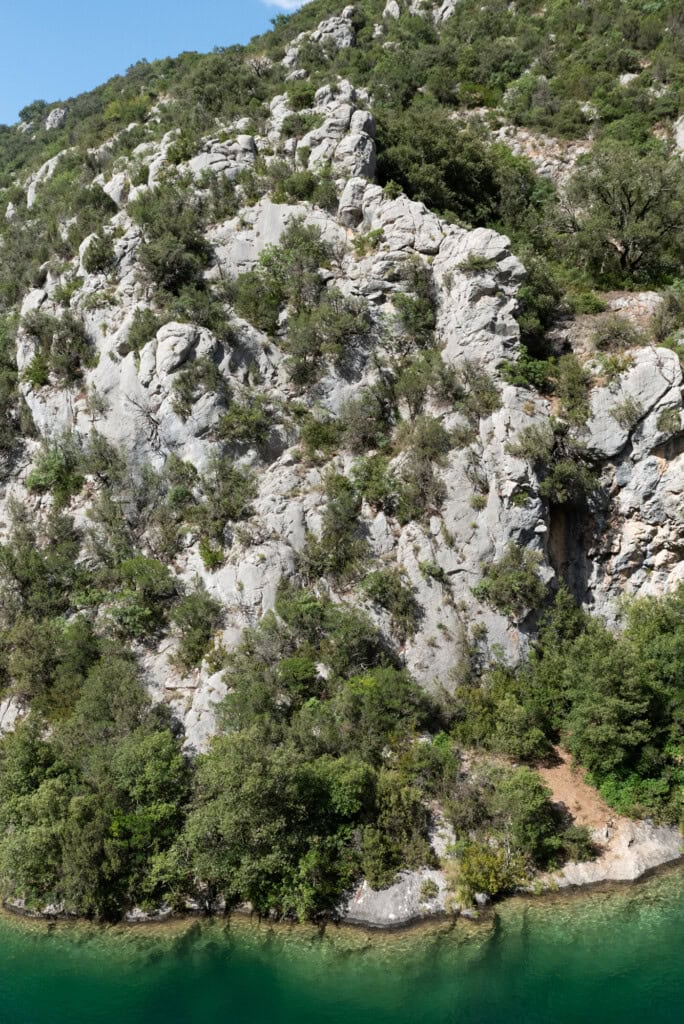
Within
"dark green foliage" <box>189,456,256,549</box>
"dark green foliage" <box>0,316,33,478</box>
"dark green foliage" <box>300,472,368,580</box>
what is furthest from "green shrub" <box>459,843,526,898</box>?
"dark green foliage" <box>0,316,33,478</box>

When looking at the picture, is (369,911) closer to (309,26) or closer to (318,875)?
(318,875)

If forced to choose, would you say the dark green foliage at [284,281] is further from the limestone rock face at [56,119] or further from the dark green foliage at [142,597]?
the limestone rock face at [56,119]

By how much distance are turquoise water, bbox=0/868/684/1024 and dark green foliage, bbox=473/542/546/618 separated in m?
9.23

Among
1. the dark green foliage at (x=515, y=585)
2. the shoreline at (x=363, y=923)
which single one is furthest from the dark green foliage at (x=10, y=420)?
A: the dark green foliage at (x=515, y=585)

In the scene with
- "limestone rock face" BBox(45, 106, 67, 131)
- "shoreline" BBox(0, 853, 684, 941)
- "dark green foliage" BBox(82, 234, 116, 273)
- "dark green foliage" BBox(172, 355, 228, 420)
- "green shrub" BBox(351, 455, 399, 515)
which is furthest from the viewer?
"limestone rock face" BBox(45, 106, 67, 131)

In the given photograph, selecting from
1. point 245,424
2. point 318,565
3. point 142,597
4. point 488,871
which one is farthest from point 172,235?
point 488,871

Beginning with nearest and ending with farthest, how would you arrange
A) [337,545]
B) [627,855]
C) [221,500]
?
[627,855]
[337,545]
[221,500]

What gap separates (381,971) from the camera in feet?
48.4

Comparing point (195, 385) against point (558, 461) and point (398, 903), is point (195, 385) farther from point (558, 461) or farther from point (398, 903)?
point (398, 903)

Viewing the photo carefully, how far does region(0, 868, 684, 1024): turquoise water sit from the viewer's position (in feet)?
44.6

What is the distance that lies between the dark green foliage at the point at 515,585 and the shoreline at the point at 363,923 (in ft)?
28.8

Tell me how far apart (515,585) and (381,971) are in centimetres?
1275

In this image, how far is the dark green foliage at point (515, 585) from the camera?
22.0m

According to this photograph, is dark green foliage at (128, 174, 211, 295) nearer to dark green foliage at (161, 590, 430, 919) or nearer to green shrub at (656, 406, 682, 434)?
dark green foliage at (161, 590, 430, 919)
